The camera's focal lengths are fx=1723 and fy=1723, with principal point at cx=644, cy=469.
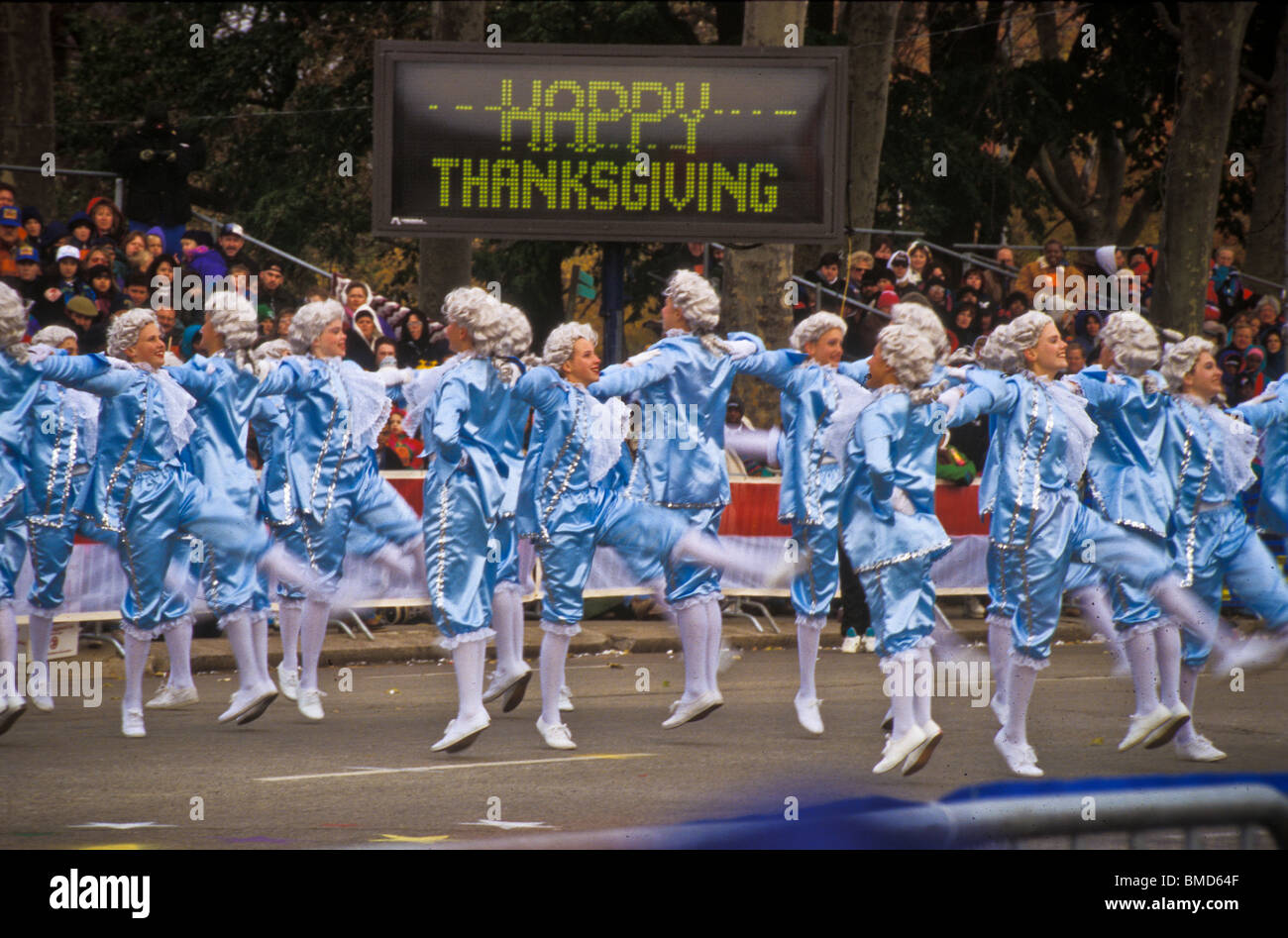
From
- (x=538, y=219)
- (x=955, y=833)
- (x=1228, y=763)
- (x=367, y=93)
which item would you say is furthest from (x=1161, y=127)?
(x=955, y=833)

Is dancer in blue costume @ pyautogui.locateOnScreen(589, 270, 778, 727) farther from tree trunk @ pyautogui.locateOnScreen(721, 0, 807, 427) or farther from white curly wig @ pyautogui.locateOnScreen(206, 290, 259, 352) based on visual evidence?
tree trunk @ pyautogui.locateOnScreen(721, 0, 807, 427)

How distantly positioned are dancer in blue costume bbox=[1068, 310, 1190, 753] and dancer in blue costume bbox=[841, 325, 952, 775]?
1.15 metres

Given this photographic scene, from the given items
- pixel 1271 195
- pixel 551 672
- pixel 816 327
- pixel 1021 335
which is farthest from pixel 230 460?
pixel 1271 195

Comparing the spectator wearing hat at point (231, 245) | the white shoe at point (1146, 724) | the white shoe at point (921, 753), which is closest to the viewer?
the white shoe at point (921, 753)

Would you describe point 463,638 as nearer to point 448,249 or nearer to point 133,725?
point 133,725

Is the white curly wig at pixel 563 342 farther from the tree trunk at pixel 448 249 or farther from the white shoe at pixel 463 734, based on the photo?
the tree trunk at pixel 448 249

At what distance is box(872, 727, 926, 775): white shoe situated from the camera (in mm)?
7074

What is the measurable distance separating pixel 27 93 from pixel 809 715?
1374 centimetres

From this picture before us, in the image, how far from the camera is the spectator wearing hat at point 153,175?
1450 cm

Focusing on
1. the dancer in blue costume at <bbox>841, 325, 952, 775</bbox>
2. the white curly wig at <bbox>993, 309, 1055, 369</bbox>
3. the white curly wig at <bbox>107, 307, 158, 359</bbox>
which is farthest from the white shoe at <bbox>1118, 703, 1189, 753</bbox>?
the white curly wig at <bbox>107, 307, 158, 359</bbox>

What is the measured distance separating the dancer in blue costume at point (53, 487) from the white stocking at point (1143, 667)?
5034 millimetres

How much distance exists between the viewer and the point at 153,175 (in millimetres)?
14555

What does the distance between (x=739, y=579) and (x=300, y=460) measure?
4.90m

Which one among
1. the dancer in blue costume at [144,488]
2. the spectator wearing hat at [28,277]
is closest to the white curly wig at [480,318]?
the dancer in blue costume at [144,488]
